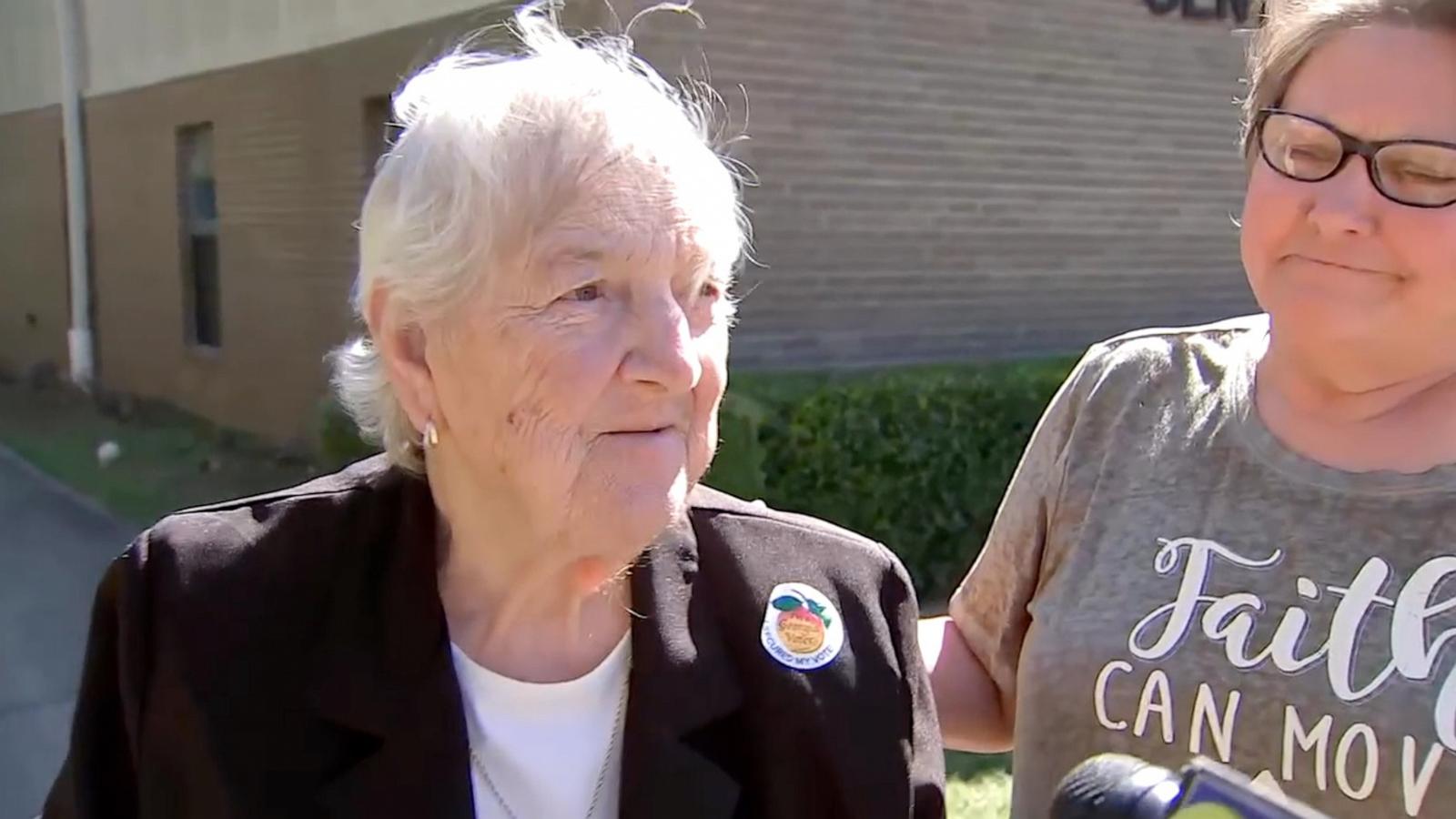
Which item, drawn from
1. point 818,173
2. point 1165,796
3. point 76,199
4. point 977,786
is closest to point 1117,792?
point 1165,796

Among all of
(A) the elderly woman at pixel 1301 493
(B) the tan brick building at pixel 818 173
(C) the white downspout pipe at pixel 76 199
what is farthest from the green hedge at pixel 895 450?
(C) the white downspout pipe at pixel 76 199

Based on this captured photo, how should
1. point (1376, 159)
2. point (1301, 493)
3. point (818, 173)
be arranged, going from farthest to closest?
point (818, 173)
point (1301, 493)
point (1376, 159)

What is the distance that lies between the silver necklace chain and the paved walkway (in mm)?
3615

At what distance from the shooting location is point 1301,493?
5.32 ft

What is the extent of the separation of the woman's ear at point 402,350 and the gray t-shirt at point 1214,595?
84 cm

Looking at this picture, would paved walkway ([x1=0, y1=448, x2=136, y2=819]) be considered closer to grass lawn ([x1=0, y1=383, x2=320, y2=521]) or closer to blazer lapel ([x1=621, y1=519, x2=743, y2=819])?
grass lawn ([x1=0, y1=383, x2=320, y2=521])

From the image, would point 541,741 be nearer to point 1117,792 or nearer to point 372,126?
point 1117,792

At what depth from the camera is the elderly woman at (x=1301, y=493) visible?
148 centimetres

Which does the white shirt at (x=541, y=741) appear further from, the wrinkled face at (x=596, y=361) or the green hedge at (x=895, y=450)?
the green hedge at (x=895, y=450)

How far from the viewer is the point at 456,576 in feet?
5.97

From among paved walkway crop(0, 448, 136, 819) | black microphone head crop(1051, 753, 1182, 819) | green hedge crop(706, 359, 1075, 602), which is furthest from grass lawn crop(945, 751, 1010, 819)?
black microphone head crop(1051, 753, 1182, 819)

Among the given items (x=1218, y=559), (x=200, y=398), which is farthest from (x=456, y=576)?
(x=200, y=398)

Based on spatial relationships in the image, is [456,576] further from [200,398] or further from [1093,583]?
[200,398]

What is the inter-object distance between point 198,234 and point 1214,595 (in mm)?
11568
